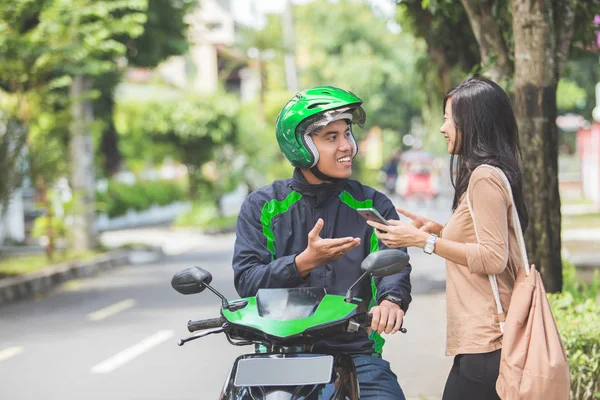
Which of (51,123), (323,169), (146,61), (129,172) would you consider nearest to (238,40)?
(129,172)

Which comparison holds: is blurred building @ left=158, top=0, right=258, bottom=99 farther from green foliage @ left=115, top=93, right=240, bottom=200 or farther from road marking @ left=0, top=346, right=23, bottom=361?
road marking @ left=0, top=346, right=23, bottom=361

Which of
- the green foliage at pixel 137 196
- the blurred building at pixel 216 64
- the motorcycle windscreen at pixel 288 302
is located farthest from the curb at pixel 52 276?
the blurred building at pixel 216 64

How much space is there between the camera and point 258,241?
3.70m

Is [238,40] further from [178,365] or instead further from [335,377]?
[335,377]

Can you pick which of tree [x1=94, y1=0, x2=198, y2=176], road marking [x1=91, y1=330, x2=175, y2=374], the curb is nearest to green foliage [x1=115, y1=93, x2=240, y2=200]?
tree [x1=94, y1=0, x2=198, y2=176]

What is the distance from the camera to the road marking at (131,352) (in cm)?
862

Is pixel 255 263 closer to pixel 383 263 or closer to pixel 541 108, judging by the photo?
pixel 383 263

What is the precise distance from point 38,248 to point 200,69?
51666 mm

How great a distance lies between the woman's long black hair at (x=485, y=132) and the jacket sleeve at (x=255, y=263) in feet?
2.25

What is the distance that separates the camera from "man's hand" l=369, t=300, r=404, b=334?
3.31m

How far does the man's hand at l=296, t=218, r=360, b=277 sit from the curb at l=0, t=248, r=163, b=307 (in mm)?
11082

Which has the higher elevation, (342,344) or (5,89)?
Result: (5,89)

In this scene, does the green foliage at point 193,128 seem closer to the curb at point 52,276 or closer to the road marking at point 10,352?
the curb at point 52,276

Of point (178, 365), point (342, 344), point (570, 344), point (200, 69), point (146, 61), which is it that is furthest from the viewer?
point (200, 69)
